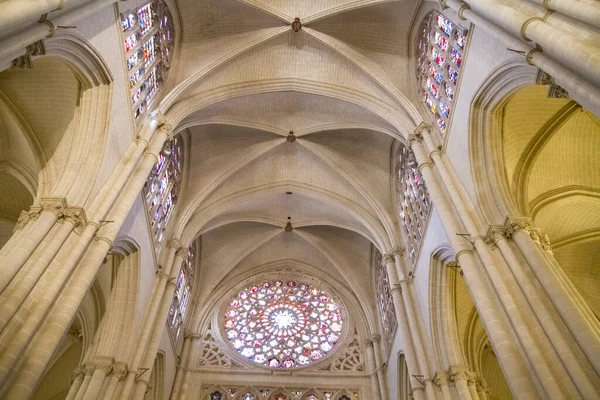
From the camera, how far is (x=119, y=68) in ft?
33.7

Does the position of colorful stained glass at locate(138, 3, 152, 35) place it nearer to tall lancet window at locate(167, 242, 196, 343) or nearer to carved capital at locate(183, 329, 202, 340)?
tall lancet window at locate(167, 242, 196, 343)

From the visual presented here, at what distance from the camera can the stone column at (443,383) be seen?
10570 millimetres

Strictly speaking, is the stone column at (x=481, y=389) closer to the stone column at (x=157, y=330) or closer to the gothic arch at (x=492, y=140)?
the gothic arch at (x=492, y=140)

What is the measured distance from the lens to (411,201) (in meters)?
14.1

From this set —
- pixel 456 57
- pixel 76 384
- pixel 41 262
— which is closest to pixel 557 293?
pixel 456 57

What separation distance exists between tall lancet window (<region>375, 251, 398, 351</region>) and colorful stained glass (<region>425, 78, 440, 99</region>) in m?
5.27

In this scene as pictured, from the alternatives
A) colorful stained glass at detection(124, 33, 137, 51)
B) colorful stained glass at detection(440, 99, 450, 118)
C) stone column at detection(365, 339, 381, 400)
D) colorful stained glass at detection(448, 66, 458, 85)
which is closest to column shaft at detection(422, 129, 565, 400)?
colorful stained glass at detection(440, 99, 450, 118)

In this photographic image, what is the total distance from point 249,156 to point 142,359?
7.54 metres

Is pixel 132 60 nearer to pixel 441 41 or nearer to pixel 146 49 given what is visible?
pixel 146 49

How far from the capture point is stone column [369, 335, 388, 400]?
50.7 feet

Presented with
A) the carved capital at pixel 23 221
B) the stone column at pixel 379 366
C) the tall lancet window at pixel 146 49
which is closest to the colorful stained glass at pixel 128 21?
the tall lancet window at pixel 146 49

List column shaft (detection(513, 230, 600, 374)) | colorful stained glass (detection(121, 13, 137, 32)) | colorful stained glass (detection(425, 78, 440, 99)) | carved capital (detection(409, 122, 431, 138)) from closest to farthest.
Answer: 1. column shaft (detection(513, 230, 600, 374))
2. colorful stained glass (detection(121, 13, 137, 32))
3. carved capital (detection(409, 122, 431, 138))
4. colorful stained glass (detection(425, 78, 440, 99))

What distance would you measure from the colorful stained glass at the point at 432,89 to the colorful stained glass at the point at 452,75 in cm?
83

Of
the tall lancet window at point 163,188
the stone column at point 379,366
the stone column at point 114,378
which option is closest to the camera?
the stone column at point 114,378
